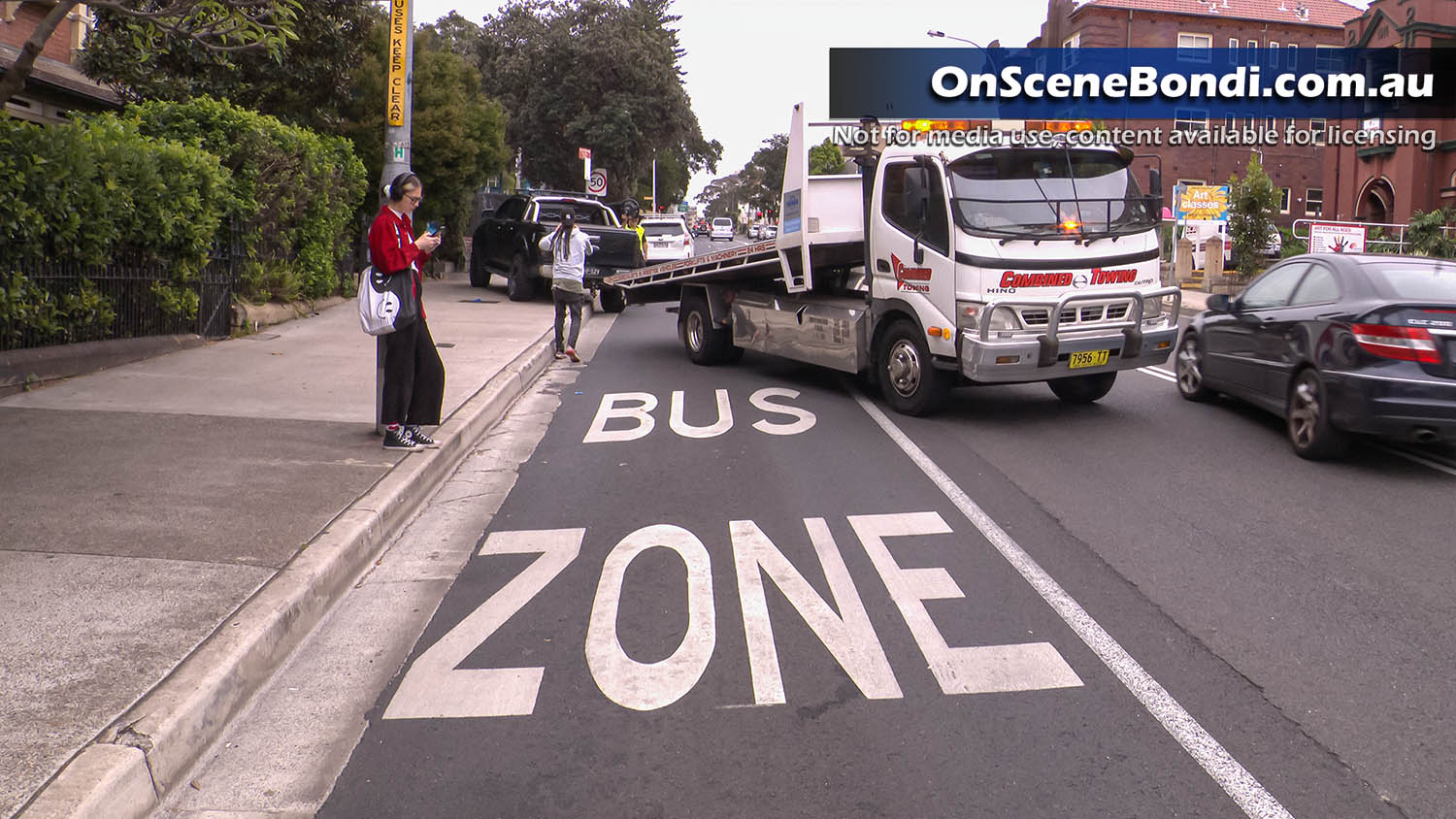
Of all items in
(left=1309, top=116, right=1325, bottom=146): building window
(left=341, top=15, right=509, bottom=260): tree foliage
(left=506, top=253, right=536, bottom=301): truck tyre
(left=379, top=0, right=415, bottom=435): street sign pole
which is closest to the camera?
(left=379, top=0, right=415, bottom=435): street sign pole

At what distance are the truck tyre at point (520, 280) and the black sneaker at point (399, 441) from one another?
14.0 m

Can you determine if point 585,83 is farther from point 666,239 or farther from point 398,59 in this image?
point 398,59

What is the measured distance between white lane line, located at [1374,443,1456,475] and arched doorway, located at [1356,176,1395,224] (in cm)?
3368

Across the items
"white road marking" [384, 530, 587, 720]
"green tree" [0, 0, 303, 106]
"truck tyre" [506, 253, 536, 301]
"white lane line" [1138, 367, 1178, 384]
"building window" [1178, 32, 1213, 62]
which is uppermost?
"building window" [1178, 32, 1213, 62]

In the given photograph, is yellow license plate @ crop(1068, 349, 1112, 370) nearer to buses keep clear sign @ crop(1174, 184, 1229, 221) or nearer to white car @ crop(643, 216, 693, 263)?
white car @ crop(643, 216, 693, 263)

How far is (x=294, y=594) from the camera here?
5.22m

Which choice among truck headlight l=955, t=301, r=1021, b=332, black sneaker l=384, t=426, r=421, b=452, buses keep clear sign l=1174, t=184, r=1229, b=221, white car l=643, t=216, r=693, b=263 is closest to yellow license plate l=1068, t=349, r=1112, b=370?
truck headlight l=955, t=301, r=1021, b=332

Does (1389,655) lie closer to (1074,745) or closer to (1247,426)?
(1074,745)

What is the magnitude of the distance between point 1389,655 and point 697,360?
33.1ft

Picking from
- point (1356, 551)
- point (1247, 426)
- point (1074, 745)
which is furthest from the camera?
point (1247, 426)

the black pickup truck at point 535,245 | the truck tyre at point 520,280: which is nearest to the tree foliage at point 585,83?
the black pickup truck at point 535,245

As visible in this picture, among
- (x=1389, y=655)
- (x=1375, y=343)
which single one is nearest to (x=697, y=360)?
(x=1375, y=343)

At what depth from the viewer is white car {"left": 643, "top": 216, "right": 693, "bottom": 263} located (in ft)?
92.0

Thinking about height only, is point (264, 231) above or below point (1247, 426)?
above
